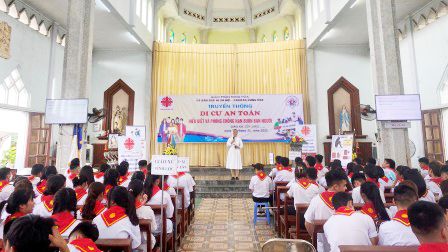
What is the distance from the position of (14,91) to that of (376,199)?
8819mm

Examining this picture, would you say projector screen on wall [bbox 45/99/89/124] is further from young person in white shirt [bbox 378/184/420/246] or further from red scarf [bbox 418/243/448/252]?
red scarf [bbox 418/243/448/252]

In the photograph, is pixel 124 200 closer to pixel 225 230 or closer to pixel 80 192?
pixel 80 192

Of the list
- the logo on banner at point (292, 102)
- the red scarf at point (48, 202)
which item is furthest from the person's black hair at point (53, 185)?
the logo on banner at point (292, 102)

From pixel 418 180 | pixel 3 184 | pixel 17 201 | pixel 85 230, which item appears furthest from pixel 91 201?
pixel 418 180

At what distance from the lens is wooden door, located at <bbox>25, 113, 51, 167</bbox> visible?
799 centimetres

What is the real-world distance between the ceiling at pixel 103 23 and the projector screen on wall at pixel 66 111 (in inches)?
122

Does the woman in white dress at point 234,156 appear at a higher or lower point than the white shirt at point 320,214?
higher

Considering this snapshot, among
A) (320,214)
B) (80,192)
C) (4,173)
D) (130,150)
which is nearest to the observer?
(320,214)

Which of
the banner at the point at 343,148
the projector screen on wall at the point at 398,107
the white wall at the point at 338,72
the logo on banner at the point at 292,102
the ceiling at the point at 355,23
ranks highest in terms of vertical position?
the ceiling at the point at 355,23

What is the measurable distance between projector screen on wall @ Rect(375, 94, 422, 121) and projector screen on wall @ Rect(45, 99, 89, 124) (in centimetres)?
567

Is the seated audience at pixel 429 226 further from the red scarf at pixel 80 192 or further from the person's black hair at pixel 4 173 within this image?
the person's black hair at pixel 4 173

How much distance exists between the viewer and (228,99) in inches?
382

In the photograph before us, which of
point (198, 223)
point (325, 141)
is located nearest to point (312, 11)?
point (325, 141)

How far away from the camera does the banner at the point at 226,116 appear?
959cm
